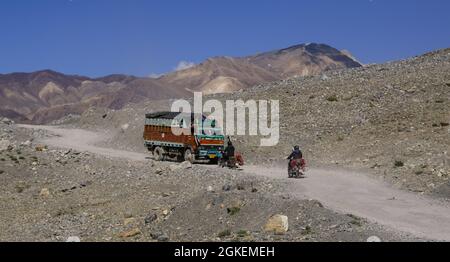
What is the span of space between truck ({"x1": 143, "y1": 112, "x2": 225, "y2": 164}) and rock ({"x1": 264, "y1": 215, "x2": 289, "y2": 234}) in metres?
19.0

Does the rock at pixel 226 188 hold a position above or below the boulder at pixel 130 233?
above

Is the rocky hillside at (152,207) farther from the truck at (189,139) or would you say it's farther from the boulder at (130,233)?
the truck at (189,139)

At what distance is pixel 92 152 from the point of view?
161 feet

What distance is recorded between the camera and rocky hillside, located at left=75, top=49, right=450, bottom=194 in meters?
37.8

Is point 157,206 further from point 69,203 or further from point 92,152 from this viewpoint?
point 92,152

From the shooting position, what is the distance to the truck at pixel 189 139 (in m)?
40.5

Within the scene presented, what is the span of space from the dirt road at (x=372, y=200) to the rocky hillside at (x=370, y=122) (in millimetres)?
1939

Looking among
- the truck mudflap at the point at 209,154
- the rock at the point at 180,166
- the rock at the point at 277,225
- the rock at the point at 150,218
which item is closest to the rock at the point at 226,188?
the rock at the point at 150,218

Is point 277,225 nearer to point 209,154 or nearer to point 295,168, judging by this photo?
point 295,168

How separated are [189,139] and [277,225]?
65.8ft

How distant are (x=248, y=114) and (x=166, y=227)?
32.5 m

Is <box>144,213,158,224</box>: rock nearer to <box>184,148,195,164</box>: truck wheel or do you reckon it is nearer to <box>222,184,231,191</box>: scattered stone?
<box>222,184,231,191</box>: scattered stone

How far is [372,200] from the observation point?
Result: 27.5 metres
